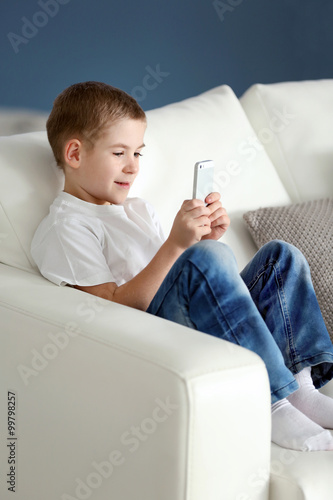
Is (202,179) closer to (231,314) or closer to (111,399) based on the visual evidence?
(231,314)

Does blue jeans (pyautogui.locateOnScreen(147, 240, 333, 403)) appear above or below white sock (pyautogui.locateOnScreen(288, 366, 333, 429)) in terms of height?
above

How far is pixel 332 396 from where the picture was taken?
4.61ft

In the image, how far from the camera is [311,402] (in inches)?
50.8

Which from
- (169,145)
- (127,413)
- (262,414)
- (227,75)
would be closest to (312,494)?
(262,414)

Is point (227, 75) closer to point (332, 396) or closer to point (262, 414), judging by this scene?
point (332, 396)

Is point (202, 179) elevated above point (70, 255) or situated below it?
above

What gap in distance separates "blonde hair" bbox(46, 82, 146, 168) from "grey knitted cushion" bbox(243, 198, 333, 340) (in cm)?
44

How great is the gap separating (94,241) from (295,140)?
0.85m

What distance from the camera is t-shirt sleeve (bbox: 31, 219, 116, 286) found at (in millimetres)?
1313

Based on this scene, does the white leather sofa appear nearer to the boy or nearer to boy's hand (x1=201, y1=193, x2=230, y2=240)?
the boy

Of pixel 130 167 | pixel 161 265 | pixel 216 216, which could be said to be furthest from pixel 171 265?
pixel 130 167

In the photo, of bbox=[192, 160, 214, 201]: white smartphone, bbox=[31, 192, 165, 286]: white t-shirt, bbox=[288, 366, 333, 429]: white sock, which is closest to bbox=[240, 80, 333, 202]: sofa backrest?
bbox=[31, 192, 165, 286]: white t-shirt

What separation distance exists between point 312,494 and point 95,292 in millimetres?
533

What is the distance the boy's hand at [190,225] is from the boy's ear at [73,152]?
265 mm
